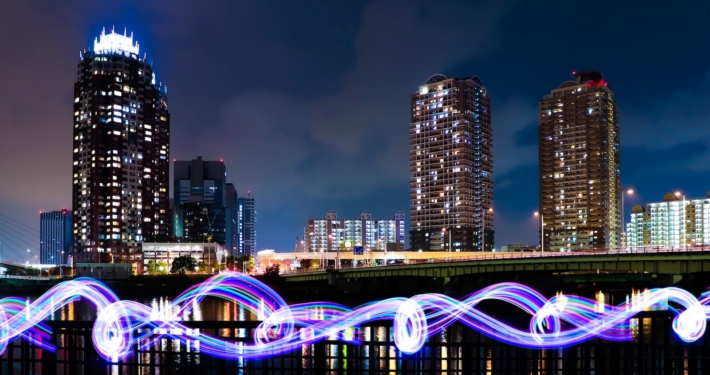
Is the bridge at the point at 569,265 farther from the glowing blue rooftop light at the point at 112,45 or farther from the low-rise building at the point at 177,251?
the glowing blue rooftop light at the point at 112,45

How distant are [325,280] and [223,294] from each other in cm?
1499

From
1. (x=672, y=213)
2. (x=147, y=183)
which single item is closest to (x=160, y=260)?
(x=147, y=183)

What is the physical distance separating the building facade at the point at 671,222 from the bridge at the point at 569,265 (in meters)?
103

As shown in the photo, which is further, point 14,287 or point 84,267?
point 84,267

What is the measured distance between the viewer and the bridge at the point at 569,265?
53812 mm

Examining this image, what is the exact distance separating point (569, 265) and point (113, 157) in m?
145

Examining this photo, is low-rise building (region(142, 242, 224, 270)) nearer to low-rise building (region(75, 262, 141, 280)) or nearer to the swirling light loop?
low-rise building (region(75, 262, 141, 280))

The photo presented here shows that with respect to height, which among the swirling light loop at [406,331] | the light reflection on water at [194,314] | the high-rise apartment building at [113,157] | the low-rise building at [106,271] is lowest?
the low-rise building at [106,271]

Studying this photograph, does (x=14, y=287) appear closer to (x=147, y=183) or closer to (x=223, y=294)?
(x=223, y=294)

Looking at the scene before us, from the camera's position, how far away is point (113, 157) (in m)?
182

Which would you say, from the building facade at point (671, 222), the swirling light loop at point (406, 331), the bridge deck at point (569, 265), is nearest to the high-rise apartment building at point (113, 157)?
the bridge deck at point (569, 265)

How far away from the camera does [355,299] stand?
85.1 meters

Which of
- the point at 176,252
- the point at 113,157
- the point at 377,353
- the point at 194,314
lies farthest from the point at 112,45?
the point at 377,353

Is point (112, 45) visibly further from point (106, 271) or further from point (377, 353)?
point (377, 353)
